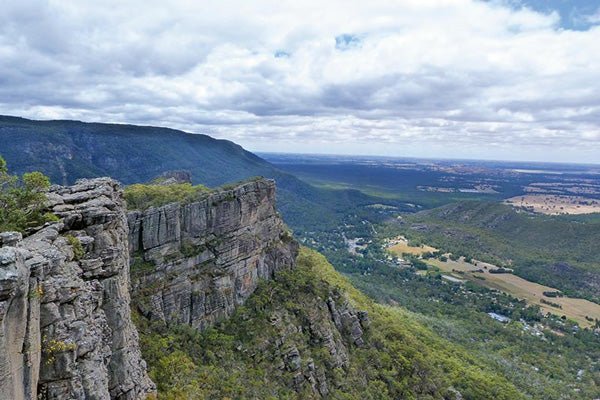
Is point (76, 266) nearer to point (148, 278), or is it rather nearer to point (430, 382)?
point (148, 278)

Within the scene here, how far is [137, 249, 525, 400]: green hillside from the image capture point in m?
43.8

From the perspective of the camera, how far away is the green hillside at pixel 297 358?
4378cm

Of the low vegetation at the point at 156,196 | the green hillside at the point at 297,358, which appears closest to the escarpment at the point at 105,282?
the low vegetation at the point at 156,196

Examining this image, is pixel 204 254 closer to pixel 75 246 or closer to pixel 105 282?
pixel 105 282

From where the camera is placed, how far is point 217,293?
54500mm

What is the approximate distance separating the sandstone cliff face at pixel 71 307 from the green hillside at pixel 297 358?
394 inches

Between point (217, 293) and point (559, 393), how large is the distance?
280ft

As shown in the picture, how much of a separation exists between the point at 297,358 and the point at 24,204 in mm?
37094

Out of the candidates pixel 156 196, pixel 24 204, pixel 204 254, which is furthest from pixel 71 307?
pixel 156 196

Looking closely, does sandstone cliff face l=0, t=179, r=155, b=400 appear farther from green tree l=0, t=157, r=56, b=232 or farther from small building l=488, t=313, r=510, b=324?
small building l=488, t=313, r=510, b=324

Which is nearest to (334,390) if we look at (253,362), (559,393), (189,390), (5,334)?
(253,362)

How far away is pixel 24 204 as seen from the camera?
2792 cm

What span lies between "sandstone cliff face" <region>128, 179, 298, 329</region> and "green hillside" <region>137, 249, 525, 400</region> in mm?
2122

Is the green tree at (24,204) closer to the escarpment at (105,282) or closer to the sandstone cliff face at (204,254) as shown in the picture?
the escarpment at (105,282)
